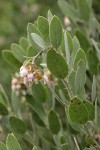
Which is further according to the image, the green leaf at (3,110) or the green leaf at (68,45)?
the green leaf at (3,110)

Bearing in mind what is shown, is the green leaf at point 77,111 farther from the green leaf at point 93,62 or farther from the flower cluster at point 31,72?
the green leaf at point 93,62

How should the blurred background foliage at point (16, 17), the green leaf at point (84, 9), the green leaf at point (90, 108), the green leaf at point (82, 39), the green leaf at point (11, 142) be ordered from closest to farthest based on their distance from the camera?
the green leaf at point (11, 142)
the green leaf at point (90, 108)
the green leaf at point (82, 39)
the green leaf at point (84, 9)
the blurred background foliage at point (16, 17)

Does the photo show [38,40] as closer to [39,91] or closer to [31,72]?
[31,72]

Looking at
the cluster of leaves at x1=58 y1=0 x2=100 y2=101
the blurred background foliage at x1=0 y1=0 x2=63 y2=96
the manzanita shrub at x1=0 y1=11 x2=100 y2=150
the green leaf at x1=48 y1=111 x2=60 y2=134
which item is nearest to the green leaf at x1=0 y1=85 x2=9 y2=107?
the manzanita shrub at x1=0 y1=11 x2=100 y2=150

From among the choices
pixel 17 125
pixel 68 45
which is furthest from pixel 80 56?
pixel 17 125

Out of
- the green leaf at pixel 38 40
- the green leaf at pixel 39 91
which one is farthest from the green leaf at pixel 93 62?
the green leaf at pixel 38 40
